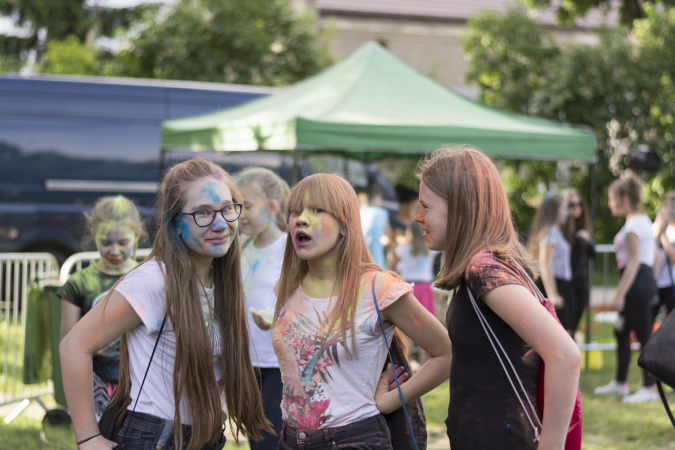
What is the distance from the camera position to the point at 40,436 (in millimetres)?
4133

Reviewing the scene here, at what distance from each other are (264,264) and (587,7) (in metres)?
14.8

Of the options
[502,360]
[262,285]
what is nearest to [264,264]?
[262,285]

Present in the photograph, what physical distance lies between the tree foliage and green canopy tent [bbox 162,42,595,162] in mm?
6372

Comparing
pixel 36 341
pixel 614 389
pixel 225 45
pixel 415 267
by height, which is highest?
pixel 225 45

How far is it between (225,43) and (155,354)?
477 inches

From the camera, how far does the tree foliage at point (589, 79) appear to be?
12.5 meters

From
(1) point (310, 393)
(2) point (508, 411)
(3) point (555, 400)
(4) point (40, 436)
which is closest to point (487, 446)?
(2) point (508, 411)

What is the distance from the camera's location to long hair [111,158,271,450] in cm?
186

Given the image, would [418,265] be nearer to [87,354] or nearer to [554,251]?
[554,251]

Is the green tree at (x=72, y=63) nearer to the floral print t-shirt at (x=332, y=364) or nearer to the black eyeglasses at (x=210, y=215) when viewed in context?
the black eyeglasses at (x=210, y=215)

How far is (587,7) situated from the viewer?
15.2 m

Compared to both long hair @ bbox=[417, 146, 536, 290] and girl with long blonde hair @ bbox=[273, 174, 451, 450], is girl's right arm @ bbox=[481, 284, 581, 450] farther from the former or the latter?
girl with long blonde hair @ bbox=[273, 174, 451, 450]

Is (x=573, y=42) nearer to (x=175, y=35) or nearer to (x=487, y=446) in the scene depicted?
(x=175, y=35)

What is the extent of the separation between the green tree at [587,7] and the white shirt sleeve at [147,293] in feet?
47.6
